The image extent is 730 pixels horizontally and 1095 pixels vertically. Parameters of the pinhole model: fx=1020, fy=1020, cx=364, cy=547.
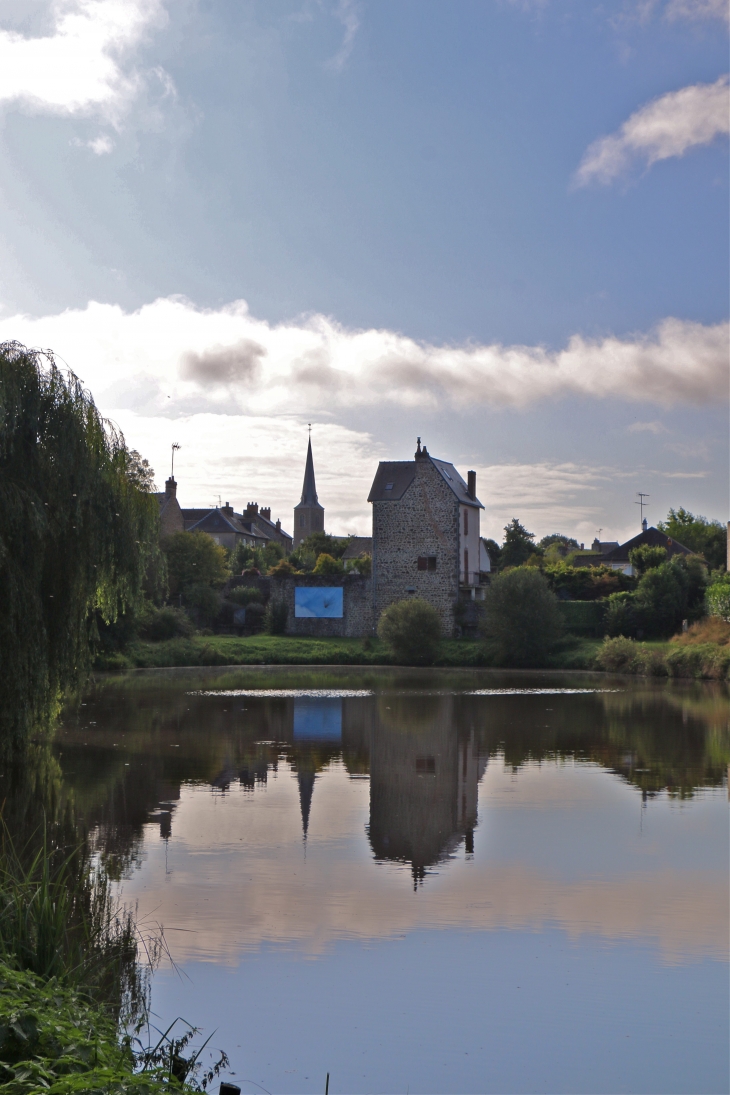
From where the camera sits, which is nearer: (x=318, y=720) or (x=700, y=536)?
(x=318, y=720)

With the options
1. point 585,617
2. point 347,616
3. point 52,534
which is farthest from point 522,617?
point 52,534

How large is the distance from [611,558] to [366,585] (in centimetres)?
2354

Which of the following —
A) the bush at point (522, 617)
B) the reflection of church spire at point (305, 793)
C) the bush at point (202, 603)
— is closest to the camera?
the reflection of church spire at point (305, 793)

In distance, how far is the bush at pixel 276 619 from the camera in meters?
48.2

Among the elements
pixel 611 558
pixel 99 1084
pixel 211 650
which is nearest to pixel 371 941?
pixel 99 1084

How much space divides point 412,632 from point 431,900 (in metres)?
34.5

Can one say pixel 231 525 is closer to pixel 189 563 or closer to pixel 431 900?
pixel 189 563

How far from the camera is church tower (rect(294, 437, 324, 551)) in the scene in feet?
328

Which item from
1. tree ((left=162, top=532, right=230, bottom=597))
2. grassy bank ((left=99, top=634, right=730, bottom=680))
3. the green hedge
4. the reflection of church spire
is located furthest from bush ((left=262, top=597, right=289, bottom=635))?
the reflection of church spire

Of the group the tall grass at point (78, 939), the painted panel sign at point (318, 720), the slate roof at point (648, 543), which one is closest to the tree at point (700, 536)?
the slate roof at point (648, 543)

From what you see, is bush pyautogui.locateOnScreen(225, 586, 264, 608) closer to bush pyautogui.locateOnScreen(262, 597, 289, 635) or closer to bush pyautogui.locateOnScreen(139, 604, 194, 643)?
bush pyautogui.locateOnScreen(262, 597, 289, 635)

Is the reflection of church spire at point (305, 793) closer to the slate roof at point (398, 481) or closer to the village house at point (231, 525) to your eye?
the slate roof at point (398, 481)

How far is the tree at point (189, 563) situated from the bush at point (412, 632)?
9.21m

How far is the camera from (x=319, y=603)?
1913 inches
